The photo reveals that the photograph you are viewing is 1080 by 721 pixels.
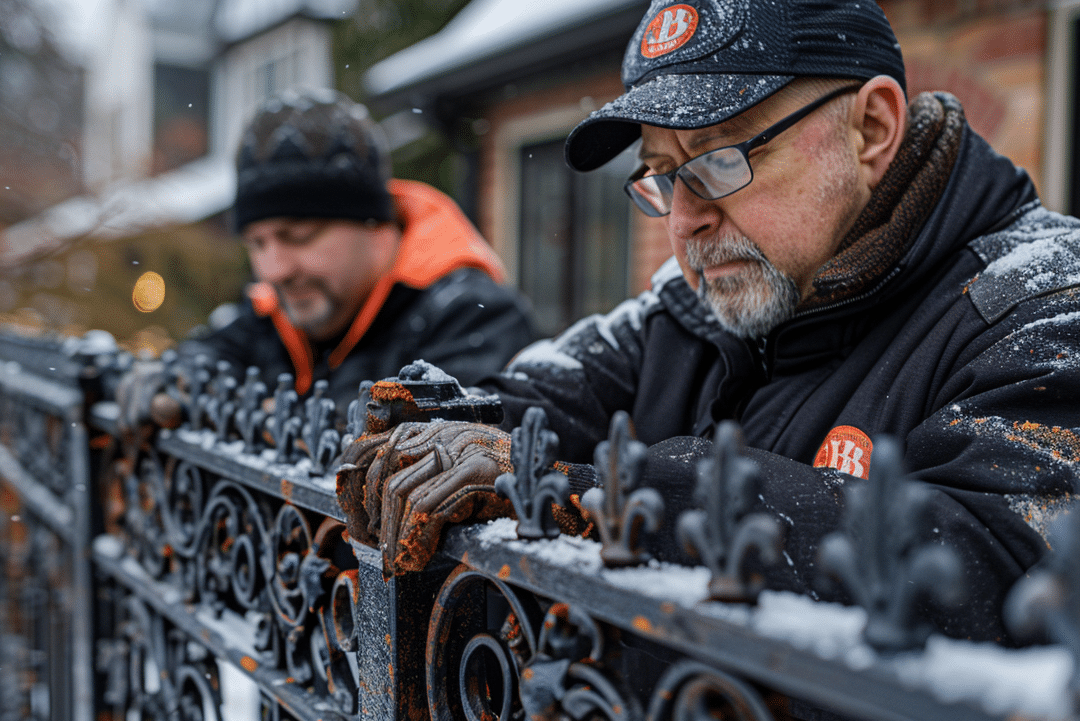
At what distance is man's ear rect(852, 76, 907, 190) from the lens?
5.60ft

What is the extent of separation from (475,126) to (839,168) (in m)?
6.49

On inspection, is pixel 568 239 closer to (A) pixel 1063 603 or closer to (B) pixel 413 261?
(B) pixel 413 261

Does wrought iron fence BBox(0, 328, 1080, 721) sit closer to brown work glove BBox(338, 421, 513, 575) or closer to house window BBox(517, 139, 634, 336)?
brown work glove BBox(338, 421, 513, 575)

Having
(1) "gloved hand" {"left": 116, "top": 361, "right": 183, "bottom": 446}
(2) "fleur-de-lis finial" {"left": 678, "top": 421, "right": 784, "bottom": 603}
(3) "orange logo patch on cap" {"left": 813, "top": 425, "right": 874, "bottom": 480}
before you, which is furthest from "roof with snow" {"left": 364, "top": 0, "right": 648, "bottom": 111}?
(2) "fleur-de-lis finial" {"left": 678, "top": 421, "right": 784, "bottom": 603}

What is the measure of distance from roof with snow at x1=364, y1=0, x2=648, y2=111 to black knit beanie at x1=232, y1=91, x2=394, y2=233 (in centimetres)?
236

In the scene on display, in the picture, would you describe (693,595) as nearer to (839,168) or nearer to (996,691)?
(996,691)

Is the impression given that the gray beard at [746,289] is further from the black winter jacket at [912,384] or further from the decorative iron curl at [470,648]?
the decorative iron curl at [470,648]

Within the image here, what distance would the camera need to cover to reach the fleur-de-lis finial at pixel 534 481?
101 cm

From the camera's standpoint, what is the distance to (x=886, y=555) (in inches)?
25.6

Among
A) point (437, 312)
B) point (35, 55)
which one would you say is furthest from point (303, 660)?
point (35, 55)

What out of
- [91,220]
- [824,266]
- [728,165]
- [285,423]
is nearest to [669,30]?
[728,165]

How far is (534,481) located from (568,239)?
633 cm

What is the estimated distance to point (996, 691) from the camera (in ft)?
1.97

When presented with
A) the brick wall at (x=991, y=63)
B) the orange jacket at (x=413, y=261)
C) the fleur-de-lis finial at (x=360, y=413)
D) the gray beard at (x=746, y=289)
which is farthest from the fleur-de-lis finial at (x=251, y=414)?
the brick wall at (x=991, y=63)
